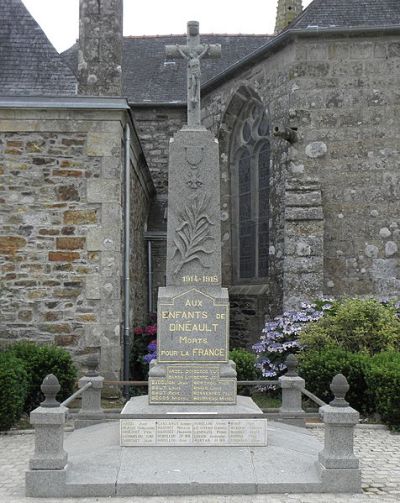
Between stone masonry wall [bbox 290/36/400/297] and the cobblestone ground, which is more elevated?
stone masonry wall [bbox 290/36/400/297]

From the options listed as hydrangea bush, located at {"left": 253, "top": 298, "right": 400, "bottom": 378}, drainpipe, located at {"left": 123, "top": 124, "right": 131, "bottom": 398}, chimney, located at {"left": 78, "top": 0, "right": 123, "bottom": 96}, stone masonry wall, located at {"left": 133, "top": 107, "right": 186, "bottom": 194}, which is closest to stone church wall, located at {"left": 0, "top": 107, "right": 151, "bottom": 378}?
drainpipe, located at {"left": 123, "top": 124, "right": 131, "bottom": 398}

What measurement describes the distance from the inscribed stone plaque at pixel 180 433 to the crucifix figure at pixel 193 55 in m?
3.21

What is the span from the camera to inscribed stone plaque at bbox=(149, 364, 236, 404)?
7.17m

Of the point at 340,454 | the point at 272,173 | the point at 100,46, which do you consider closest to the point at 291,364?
the point at 340,454

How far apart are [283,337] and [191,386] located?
4.57 m

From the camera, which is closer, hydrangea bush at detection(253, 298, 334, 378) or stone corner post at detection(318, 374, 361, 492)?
stone corner post at detection(318, 374, 361, 492)

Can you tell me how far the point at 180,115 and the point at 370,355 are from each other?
8835mm

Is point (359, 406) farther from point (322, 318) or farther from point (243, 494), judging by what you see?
point (243, 494)

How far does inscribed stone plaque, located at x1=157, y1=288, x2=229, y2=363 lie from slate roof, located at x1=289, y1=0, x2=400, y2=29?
7481 millimetres

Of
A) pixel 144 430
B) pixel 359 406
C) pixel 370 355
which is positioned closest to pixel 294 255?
pixel 370 355

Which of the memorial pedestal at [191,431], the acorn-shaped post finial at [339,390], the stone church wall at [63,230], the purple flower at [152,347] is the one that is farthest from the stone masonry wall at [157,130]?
the acorn-shaped post finial at [339,390]

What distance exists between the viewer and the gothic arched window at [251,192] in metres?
14.4

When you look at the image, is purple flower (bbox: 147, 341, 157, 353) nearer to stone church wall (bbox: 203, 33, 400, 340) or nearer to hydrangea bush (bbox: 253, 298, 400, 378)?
hydrangea bush (bbox: 253, 298, 400, 378)

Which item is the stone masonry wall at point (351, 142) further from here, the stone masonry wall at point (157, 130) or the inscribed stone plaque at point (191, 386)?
the inscribed stone plaque at point (191, 386)
